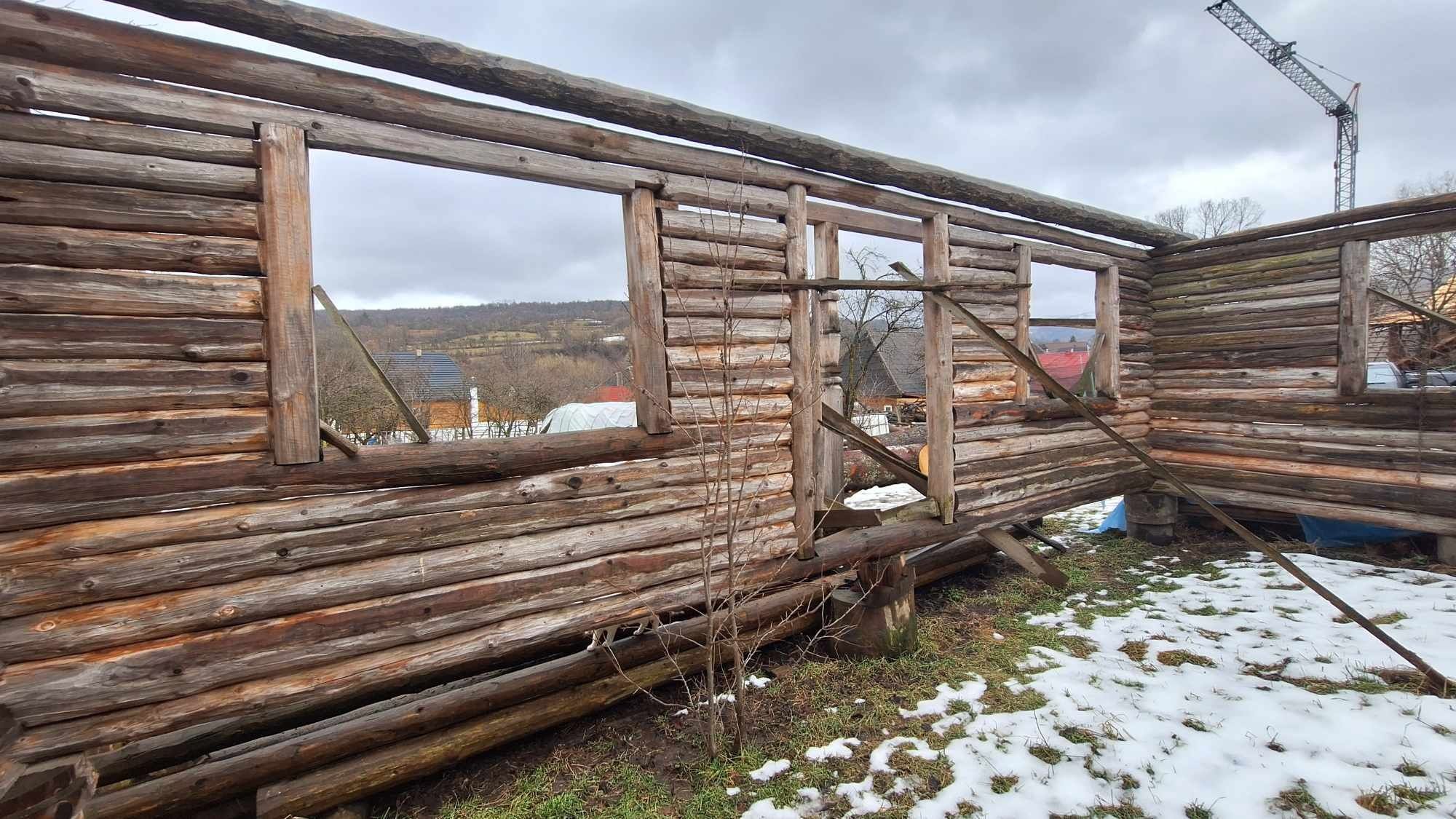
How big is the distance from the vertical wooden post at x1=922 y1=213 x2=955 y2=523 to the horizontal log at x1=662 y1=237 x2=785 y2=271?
1737 millimetres

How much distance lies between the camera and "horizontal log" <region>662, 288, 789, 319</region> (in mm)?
4074

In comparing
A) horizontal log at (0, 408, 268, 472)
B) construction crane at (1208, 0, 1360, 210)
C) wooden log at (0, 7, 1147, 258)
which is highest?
construction crane at (1208, 0, 1360, 210)

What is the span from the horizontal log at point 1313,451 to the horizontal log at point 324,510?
6.87m

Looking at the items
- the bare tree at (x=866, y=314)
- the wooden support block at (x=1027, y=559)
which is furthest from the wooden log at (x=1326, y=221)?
the bare tree at (x=866, y=314)

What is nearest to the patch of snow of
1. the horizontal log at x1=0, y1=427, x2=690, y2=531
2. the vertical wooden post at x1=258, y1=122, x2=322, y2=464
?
the horizontal log at x1=0, y1=427, x2=690, y2=531

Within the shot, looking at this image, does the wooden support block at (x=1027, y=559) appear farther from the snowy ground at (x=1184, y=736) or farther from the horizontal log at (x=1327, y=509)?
the horizontal log at (x=1327, y=509)

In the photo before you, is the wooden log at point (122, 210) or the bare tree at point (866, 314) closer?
the wooden log at point (122, 210)

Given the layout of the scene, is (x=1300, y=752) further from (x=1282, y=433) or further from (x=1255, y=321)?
(x=1255, y=321)

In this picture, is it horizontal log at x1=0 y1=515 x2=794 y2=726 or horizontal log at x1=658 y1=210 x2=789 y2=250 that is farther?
horizontal log at x1=658 y1=210 x2=789 y2=250

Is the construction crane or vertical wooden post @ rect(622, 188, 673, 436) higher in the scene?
the construction crane

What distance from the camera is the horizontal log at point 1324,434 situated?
19.7 feet

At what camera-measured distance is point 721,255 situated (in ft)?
14.0

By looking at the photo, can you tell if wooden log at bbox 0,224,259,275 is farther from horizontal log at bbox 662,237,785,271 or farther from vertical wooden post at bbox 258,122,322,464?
horizontal log at bbox 662,237,785,271

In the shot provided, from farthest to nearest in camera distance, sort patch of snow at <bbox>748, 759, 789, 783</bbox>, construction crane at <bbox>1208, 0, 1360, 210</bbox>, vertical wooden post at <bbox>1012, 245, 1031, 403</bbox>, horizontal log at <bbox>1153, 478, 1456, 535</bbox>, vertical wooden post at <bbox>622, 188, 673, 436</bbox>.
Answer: construction crane at <bbox>1208, 0, 1360, 210</bbox> → vertical wooden post at <bbox>1012, 245, 1031, 403</bbox> → horizontal log at <bbox>1153, 478, 1456, 535</bbox> → vertical wooden post at <bbox>622, 188, 673, 436</bbox> → patch of snow at <bbox>748, 759, 789, 783</bbox>
